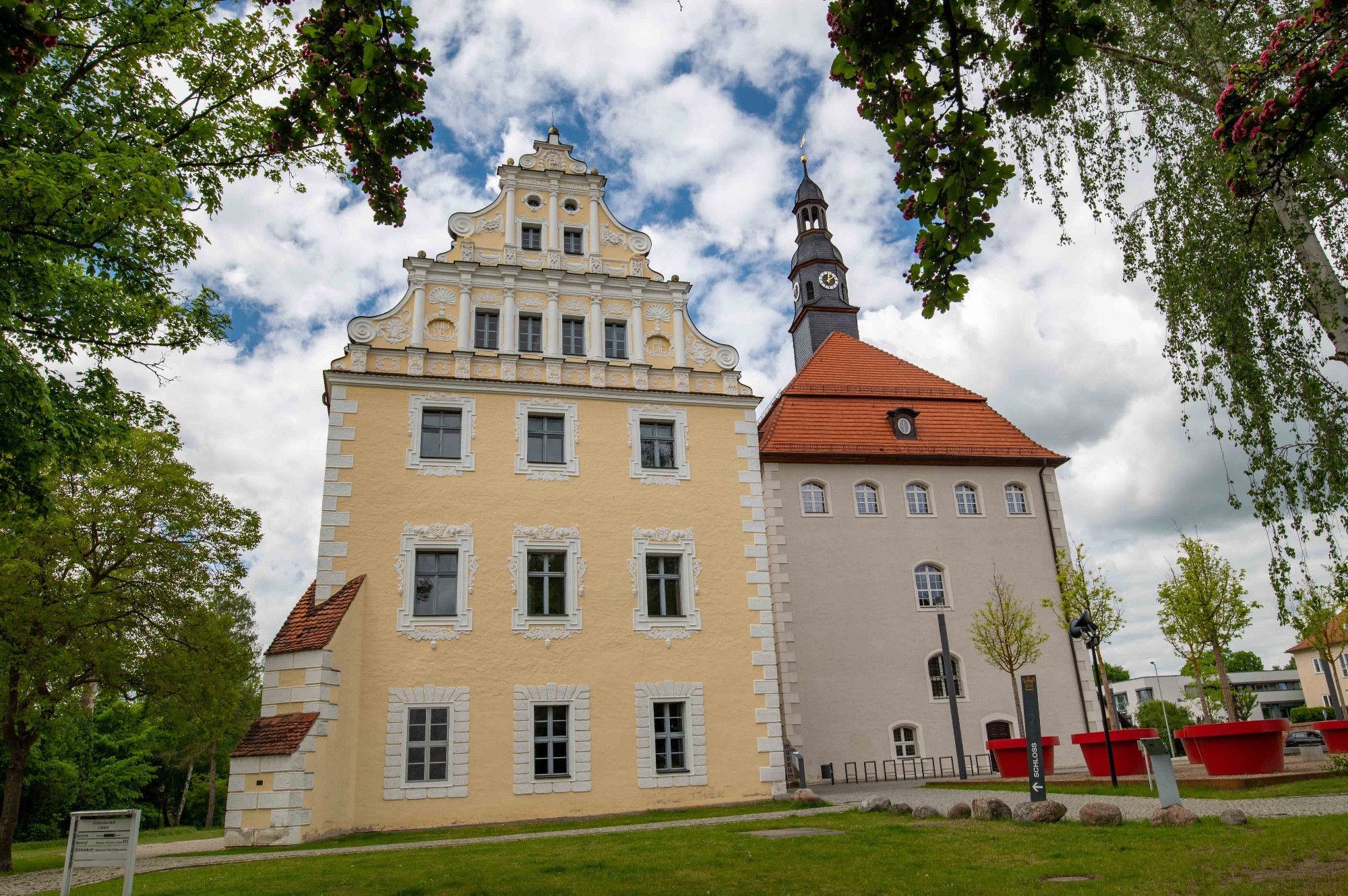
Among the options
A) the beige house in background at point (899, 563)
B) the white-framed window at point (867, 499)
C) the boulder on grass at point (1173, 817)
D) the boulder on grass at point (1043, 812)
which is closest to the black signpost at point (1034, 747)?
the boulder on grass at point (1043, 812)

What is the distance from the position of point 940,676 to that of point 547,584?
12369 millimetres

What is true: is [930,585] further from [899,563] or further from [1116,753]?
[1116,753]

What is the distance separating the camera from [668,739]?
57.2 feet

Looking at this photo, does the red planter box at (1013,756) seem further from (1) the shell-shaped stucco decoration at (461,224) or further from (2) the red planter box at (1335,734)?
(1) the shell-shaped stucco decoration at (461,224)

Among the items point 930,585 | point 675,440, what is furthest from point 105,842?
point 930,585

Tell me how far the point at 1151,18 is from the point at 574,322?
12463 mm

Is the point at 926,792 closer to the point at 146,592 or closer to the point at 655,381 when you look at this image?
the point at 655,381

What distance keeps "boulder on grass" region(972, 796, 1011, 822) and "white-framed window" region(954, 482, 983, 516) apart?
15259mm

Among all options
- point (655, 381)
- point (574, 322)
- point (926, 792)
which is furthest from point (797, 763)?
point (574, 322)

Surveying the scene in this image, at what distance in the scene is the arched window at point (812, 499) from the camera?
24.7 meters

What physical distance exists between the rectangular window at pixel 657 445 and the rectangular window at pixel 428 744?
673cm

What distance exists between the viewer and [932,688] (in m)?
23.7

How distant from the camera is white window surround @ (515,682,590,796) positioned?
16.4 meters

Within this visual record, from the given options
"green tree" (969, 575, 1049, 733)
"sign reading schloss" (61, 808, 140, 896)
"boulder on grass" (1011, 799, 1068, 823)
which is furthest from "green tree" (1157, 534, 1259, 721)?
"sign reading schloss" (61, 808, 140, 896)
